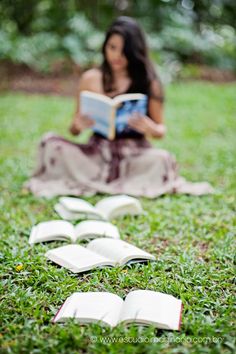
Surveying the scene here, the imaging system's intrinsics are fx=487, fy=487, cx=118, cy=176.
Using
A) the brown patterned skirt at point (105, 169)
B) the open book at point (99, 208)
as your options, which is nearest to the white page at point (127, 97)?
the brown patterned skirt at point (105, 169)

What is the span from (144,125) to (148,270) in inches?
53.5

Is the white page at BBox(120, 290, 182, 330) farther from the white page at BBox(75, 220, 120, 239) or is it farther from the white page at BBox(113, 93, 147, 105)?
the white page at BBox(113, 93, 147, 105)

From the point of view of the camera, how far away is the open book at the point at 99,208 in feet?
9.30

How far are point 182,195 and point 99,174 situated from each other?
0.59 m

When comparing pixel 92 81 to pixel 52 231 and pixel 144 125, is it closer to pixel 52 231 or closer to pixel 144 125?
pixel 144 125

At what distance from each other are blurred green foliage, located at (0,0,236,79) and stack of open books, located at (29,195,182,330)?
5.10 meters

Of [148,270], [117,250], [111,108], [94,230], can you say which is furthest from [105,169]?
[148,270]

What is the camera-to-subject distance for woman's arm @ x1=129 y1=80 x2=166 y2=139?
3.30 metres

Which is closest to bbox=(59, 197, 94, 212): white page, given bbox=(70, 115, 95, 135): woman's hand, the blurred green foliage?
bbox=(70, 115, 95, 135): woman's hand

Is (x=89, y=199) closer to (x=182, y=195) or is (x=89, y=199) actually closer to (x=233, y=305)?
(x=182, y=195)

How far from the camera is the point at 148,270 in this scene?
2182 mm

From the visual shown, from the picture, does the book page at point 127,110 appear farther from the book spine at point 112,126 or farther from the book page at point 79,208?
the book page at point 79,208

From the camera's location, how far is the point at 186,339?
1.67 metres

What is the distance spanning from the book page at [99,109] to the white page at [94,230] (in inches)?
30.5
